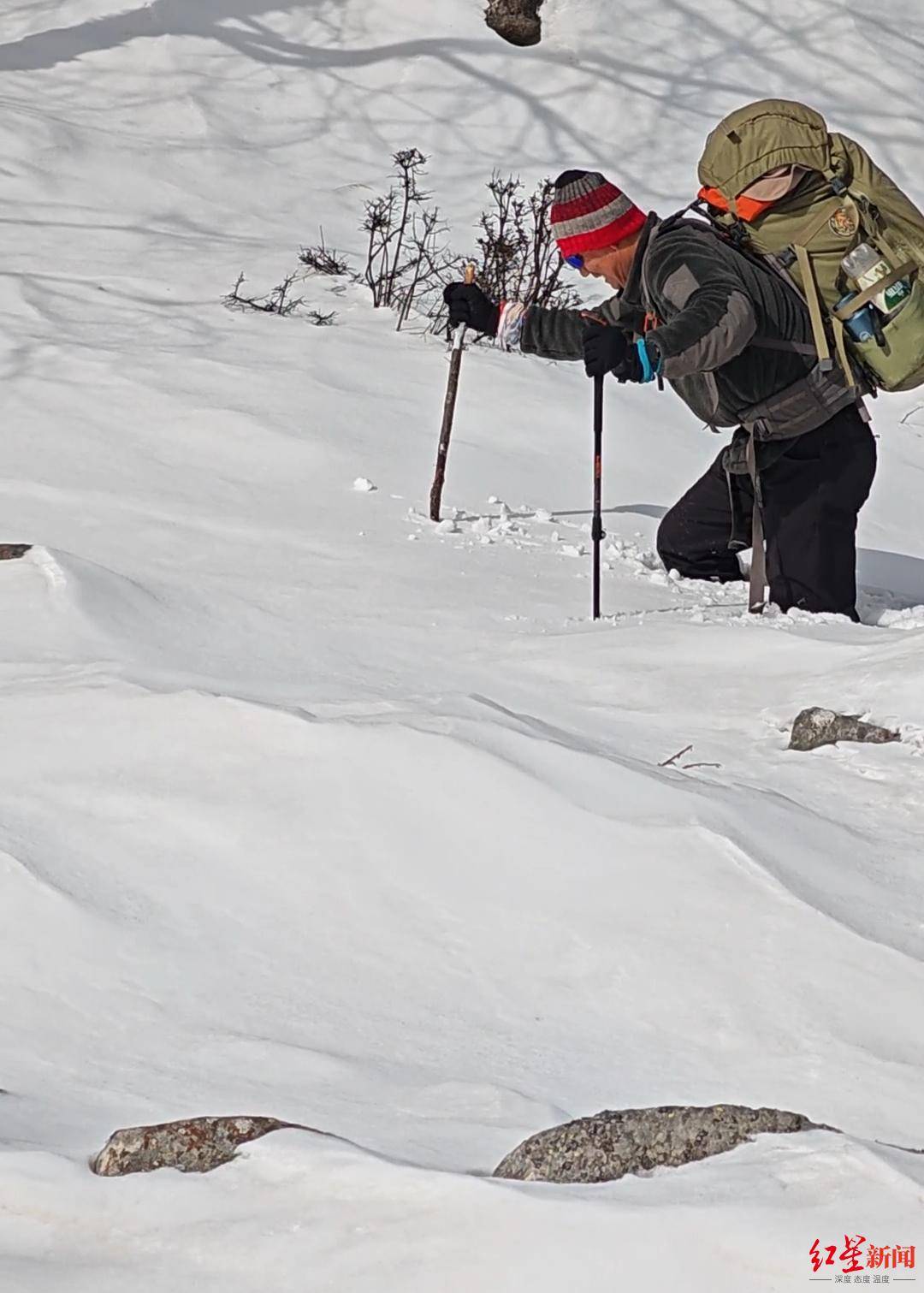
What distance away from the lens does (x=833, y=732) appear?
343 centimetres

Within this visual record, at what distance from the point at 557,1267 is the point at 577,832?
4.35ft

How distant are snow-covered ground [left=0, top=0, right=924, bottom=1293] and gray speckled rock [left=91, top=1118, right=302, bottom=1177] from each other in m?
0.03

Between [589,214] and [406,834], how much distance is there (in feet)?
7.54

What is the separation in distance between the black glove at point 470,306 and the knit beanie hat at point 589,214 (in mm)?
345

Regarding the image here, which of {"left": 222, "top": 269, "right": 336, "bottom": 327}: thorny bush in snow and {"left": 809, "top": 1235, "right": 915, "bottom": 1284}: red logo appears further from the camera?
{"left": 222, "top": 269, "right": 336, "bottom": 327}: thorny bush in snow

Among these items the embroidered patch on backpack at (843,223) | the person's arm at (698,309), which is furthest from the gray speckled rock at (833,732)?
the embroidered patch on backpack at (843,223)

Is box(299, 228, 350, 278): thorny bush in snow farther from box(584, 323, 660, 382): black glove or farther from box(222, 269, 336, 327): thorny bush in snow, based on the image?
box(584, 323, 660, 382): black glove

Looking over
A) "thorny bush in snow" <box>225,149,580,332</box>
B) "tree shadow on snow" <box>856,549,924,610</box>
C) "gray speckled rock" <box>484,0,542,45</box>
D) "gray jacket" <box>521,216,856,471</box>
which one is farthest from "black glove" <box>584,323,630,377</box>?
"gray speckled rock" <box>484,0,542,45</box>

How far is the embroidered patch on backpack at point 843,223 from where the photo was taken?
4.33 metres

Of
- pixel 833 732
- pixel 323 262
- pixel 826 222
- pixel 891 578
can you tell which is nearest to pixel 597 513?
pixel 826 222

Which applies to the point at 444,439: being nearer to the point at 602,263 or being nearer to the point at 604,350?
the point at 602,263

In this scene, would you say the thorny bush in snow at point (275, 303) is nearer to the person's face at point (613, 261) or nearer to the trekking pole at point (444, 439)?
the trekking pole at point (444, 439)

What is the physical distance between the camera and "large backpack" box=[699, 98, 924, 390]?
4281 millimetres

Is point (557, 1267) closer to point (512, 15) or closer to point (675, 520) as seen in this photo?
point (675, 520)
